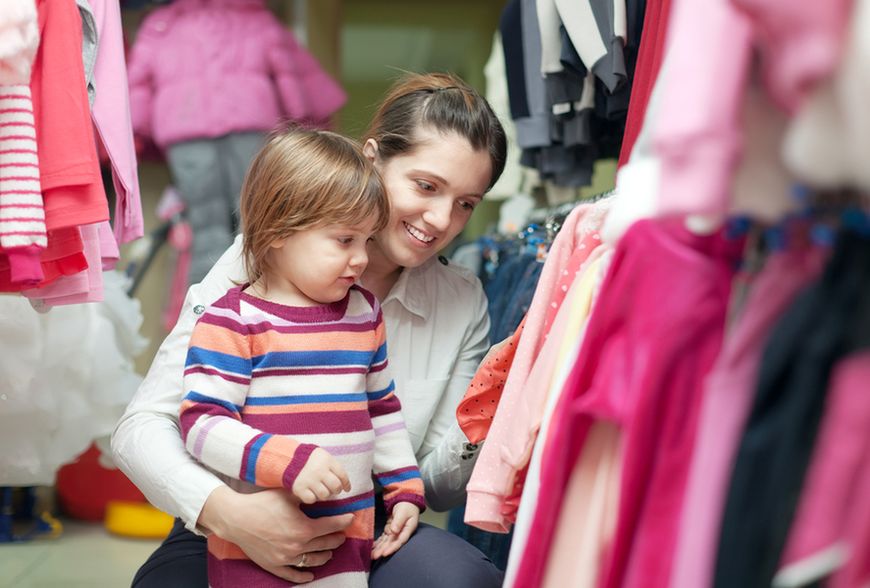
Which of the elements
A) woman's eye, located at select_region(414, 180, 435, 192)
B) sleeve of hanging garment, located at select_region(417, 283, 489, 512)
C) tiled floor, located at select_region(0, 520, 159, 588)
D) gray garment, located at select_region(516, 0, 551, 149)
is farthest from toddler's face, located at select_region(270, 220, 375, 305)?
tiled floor, located at select_region(0, 520, 159, 588)

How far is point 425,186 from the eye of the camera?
5.03 feet

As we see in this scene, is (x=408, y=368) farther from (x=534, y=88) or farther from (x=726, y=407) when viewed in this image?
(x=534, y=88)

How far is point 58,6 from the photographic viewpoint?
5.43ft

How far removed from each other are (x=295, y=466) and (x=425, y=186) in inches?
22.1

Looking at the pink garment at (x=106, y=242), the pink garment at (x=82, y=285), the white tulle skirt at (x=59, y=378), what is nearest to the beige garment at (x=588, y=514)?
the pink garment at (x=82, y=285)

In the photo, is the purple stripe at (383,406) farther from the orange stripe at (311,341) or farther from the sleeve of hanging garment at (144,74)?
the sleeve of hanging garment at (144,74)

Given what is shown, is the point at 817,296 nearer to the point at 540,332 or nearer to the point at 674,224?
the point at 674,224

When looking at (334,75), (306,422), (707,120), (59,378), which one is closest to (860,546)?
(707,120)

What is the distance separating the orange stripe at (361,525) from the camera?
4.35ft

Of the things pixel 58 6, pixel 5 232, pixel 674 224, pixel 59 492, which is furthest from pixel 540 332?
pixel 59 492

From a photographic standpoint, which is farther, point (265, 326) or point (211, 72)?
point (211, 72)

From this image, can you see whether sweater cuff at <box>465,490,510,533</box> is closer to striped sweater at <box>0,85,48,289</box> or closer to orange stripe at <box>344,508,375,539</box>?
orange stripe at <box>344,508,375,539</box>

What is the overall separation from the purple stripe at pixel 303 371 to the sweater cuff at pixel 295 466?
0.14 meters

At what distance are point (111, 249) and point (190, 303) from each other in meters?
0.64
